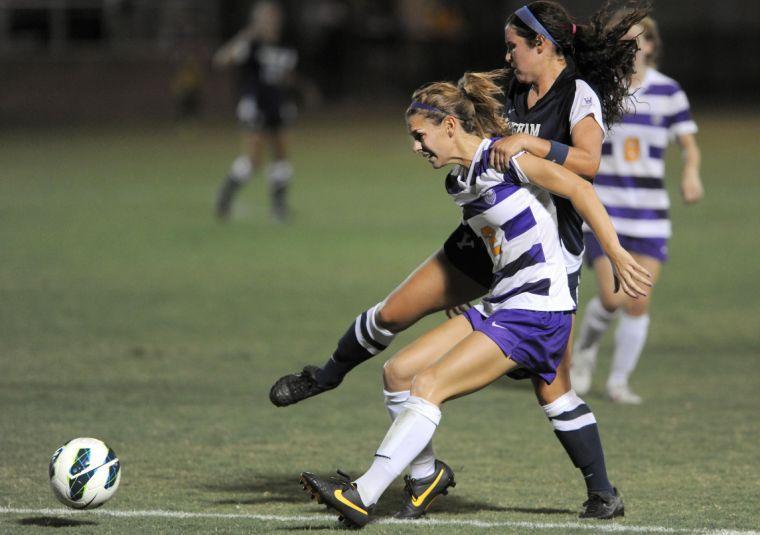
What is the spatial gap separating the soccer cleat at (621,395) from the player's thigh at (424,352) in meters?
2.86

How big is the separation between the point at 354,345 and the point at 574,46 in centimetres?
163

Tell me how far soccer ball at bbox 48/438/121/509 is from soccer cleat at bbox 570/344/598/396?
3.71 meters

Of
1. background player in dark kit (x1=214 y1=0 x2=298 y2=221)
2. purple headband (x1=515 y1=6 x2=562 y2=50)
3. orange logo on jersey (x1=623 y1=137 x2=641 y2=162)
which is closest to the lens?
purple headband (x1=515 y1=6 x2=562 y2=50)

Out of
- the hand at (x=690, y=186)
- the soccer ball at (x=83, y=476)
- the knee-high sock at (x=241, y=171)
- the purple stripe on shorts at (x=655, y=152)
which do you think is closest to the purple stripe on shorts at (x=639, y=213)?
the purple stripe on shorts at (x=655, y=152)

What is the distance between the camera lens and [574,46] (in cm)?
522

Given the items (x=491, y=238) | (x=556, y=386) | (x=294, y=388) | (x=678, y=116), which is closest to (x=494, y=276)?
(x=491, y=238)

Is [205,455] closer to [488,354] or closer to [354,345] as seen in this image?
[354,345]

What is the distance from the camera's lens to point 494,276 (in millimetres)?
5113

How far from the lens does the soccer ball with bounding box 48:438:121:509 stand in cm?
503

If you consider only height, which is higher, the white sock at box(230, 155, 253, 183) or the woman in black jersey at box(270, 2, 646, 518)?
the woman in black jersey at box(270, 2, 646, 518)

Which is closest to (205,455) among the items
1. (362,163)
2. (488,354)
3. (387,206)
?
(488,354)

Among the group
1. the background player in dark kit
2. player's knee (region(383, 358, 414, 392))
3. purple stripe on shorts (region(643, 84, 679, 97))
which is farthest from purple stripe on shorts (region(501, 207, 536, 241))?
the background player in dark kit

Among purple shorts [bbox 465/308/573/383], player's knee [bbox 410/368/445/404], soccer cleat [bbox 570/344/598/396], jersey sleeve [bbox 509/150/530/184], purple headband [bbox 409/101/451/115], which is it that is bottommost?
soccer cleat [bbox 570/344/598/396]

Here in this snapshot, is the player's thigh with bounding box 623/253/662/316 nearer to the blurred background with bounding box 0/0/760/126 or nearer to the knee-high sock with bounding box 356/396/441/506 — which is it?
the knee-high sock with bounding box 356/396/441/506
